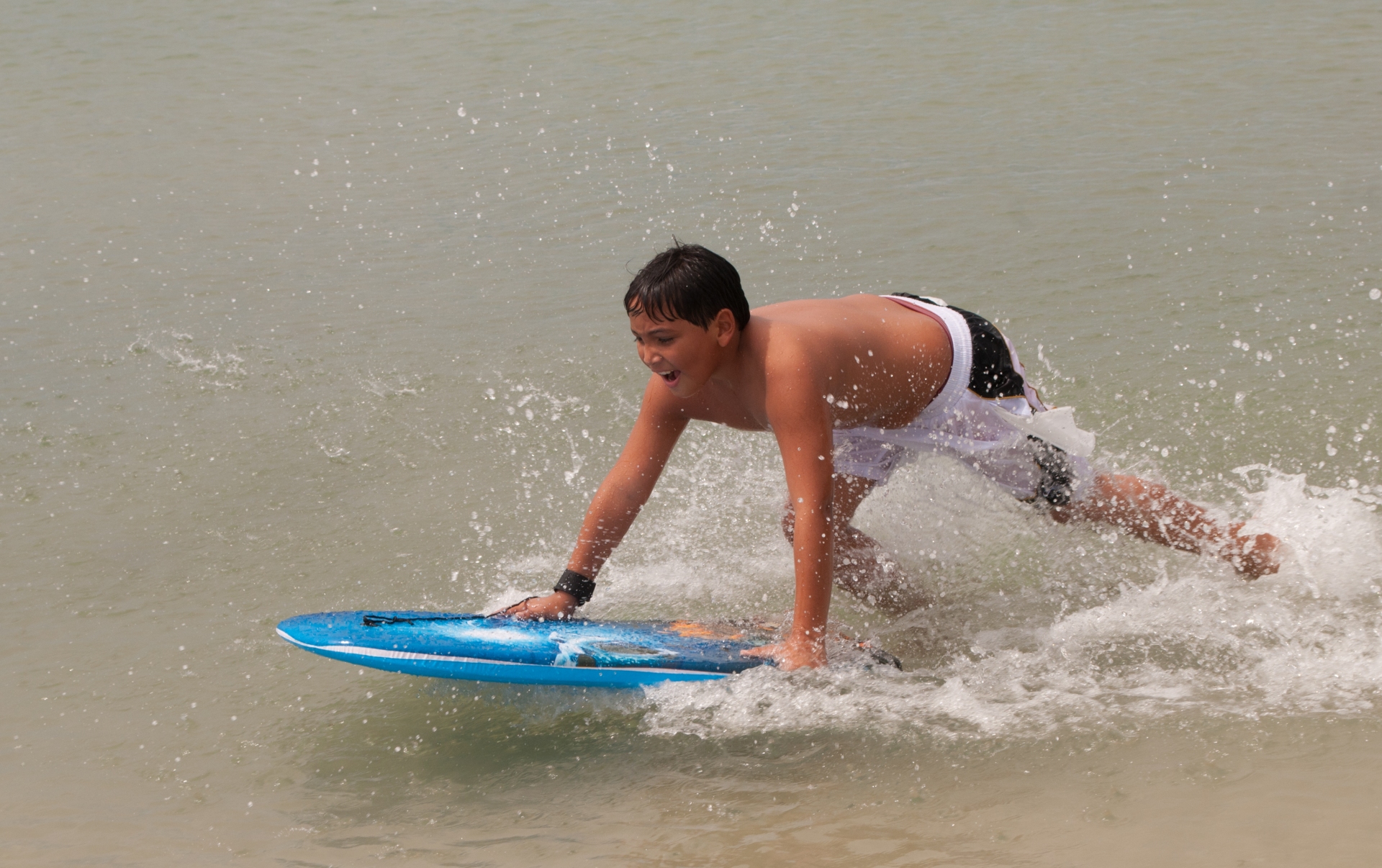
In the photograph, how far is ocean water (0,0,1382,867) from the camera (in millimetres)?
3473

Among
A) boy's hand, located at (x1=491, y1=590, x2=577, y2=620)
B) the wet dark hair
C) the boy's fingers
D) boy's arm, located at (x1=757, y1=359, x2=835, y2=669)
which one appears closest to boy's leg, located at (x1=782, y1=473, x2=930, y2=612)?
the boy's fingers

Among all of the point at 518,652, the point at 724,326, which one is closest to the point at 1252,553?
the point at 724,326

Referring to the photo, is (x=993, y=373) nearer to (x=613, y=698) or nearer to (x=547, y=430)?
(x=613, y=698)

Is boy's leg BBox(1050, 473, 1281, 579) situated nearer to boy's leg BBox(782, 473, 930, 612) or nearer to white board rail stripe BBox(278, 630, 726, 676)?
boy's leg BBox(782, 473, 930, 612)

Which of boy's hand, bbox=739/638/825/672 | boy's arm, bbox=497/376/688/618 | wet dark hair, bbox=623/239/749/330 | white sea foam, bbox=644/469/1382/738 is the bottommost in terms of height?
white sea foam, bbox=644/469/1382/738

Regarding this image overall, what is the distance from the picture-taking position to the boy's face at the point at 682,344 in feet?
10.9

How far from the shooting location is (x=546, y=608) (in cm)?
Answer: 390

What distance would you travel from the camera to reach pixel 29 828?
353 cm

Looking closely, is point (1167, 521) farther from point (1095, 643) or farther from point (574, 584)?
point (574, 584)

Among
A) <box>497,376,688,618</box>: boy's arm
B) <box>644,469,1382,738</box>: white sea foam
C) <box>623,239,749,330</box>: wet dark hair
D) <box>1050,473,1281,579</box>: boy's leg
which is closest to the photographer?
<box>623,239,749,330</box>: wet dark hair

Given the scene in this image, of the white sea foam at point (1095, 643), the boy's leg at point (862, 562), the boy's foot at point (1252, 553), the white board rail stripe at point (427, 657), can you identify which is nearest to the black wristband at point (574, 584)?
the white board rail stripe at point (427, 657)

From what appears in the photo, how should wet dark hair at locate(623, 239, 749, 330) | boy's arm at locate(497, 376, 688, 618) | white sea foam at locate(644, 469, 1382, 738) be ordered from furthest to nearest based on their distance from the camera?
1. boy's arm at locate(497, 376, 688, 618)
2. white sea foam at locate(644, 469, 1382, 738)
3. wet dark hair at locate(623, 239, 749, 330)

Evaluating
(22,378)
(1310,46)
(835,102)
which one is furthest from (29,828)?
(1310,46)

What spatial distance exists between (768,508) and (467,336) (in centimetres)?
257
